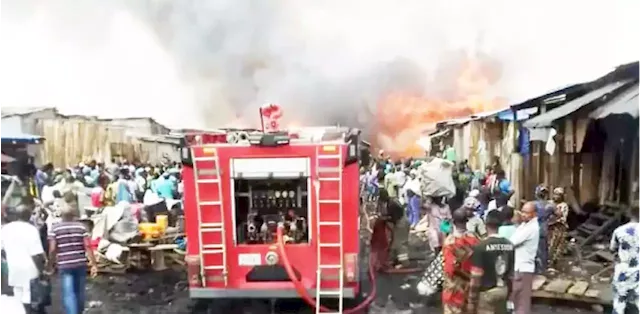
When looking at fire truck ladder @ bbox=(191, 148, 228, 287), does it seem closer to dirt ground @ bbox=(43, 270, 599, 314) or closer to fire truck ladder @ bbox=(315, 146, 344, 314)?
dirt ground @ bbox=(43, 270, 599, 314)

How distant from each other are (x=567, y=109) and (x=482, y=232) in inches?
45.3

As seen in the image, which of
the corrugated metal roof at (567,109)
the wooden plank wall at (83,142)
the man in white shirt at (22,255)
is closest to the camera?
the man in white shirt at (22,255)

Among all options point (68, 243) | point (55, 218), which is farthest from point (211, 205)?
point (55, 218)


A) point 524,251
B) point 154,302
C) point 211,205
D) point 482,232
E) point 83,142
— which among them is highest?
point 83,142

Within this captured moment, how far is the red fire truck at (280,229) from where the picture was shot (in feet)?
13.7

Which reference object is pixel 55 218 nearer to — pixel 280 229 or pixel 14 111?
pixel 14 111

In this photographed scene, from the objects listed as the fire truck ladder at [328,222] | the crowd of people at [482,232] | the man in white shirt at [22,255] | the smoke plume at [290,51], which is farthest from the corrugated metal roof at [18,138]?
the crowd of people at [482,232]

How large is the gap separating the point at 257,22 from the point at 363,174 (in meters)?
1.20

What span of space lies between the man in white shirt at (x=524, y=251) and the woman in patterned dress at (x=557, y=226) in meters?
0.52

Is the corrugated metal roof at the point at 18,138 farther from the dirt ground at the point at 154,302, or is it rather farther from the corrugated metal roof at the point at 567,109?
the corrugated metal roof at the point at 567,109

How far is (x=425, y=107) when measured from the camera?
464cm

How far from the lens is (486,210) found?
4.21 metres

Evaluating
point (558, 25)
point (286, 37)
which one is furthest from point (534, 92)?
point (286, 37)

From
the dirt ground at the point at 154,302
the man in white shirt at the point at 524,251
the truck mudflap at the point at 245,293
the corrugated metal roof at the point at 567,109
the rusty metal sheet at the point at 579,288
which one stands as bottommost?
the dirt ground at the point at 154,302
